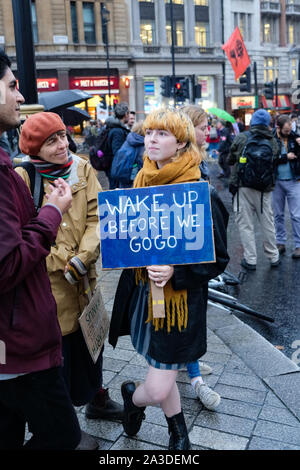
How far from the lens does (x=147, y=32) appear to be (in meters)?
39.7

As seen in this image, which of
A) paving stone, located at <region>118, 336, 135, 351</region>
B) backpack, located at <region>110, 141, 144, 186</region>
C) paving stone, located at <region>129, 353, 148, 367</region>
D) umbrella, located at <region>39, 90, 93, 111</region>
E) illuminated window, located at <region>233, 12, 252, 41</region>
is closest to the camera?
paving stone, located at <region>129, 353, 148, 367</region>

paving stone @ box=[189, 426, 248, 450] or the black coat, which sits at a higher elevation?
the black coat

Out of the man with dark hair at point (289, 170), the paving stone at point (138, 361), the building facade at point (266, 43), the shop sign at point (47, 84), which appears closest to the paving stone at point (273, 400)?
the paving stone at point (138, 361)

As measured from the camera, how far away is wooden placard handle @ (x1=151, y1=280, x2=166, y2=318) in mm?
2525

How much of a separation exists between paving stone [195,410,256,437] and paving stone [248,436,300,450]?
0.08 metres

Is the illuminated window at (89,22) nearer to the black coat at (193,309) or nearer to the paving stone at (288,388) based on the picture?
the paving stone at (288,388)

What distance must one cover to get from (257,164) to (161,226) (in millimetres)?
4224

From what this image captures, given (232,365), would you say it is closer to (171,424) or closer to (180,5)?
(171,424)

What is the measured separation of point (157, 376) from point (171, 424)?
0.32m

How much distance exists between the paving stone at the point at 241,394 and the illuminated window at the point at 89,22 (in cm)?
3811

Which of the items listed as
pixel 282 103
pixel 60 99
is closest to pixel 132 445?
pixel 60 99

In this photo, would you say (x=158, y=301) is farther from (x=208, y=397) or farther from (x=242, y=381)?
(x=242, y=381)

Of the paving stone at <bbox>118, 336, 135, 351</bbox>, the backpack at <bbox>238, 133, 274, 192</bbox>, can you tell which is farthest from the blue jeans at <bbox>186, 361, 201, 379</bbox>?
the backpack at <bbox>238, 133, 274, 192</bbox>

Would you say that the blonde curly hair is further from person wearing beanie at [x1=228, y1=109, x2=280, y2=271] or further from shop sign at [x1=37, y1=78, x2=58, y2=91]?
shop sign at [x1=37, y1=78, x2=58, y2=91]
